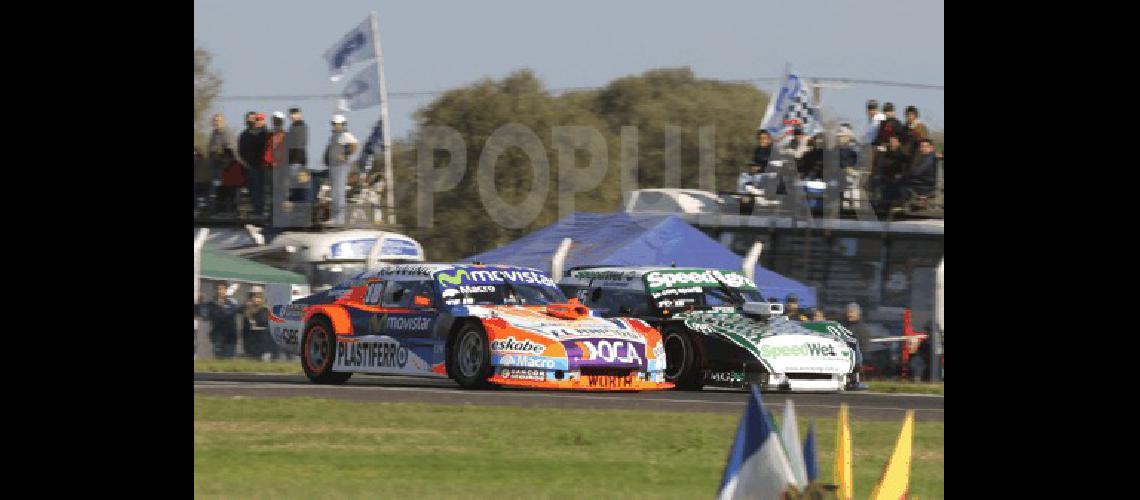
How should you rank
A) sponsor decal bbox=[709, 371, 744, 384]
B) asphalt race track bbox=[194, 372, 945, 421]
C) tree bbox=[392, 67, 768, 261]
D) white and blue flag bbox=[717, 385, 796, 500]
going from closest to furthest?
white and blue flag bbox=[717, 385, 796, 500]
asphalt race track bbox=[194, 372, 945, 421]
sponsor decal bbox=[709, 371, 744, 384]
tree bbox=[392, 67, 768, 261]

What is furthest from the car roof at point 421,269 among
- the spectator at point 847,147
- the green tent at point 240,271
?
the green tent at point 240,271

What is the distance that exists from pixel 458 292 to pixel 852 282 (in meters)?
7.75

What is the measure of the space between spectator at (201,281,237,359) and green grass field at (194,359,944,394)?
1.19 feet

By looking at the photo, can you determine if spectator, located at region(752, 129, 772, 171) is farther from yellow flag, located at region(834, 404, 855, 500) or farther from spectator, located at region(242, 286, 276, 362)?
yellow flag, located at region(834, 404, 855, 500)

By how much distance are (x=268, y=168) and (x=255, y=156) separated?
0.85ft

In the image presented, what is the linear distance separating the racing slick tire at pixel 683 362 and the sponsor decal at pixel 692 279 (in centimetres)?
77

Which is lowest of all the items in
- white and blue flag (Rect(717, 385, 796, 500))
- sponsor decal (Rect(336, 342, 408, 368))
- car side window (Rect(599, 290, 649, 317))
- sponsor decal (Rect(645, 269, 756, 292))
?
sponsor decal (Rect(336, 342, 408, 368))

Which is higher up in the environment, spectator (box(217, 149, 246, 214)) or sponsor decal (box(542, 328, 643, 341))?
spectator (box(217, 149, 246, 214))

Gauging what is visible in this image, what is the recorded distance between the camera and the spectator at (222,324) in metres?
22.0

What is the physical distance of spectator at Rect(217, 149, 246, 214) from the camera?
22.5m

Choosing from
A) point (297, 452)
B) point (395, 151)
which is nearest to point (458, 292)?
point (297, 452)

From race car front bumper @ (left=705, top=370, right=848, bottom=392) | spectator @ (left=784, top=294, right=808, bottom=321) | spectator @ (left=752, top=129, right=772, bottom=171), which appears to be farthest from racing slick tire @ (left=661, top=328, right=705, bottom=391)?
spectator @ (left=752, top=129, right=772, bottom=171)

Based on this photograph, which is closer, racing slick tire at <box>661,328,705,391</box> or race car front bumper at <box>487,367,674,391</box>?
race car front bumper at <box>487,367,674,391</box>

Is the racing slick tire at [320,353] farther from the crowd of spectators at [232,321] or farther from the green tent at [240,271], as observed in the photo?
the green tent at [240,271]
